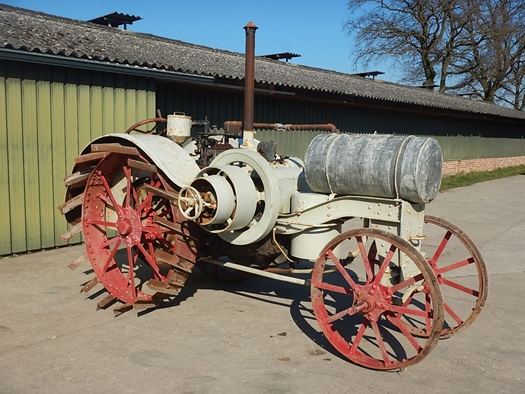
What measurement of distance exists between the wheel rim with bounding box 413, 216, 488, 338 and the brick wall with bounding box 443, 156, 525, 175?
11.1 m

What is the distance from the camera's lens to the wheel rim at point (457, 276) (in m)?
4.18

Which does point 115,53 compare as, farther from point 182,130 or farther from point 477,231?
point 477,231

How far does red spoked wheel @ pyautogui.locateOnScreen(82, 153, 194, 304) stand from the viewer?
14.6 ft

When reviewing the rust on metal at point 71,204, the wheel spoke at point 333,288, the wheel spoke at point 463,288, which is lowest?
the wheel spoke at point 463,288

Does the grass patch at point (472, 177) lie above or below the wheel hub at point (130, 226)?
below

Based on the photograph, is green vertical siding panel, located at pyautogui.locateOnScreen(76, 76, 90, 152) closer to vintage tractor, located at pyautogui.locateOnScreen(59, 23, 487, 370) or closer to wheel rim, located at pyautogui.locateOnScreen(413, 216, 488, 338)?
vintage tractor, located at pyautogui.locateOnScreen(59, 23, 487, 370)

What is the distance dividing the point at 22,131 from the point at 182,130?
276cm

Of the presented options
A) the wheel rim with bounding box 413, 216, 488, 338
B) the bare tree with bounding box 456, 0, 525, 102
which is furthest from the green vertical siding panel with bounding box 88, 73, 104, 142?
the bare tree with bounding box 456, 0, 525, 102

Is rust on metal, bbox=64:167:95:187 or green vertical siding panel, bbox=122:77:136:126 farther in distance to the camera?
green vertical siding panel, bbox=122:77:136:126

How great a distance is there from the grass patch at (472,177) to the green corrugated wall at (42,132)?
10.4 meters

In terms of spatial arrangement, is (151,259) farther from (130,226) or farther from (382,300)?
(382,300)

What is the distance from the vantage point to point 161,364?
3.79 metres

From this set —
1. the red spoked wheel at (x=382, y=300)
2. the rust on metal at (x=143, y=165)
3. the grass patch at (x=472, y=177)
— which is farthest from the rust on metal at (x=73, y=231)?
the grass patch at (x=472, y=177)

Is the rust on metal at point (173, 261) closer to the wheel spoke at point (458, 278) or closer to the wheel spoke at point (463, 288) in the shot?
the wheel spoke at point (458, 278)
